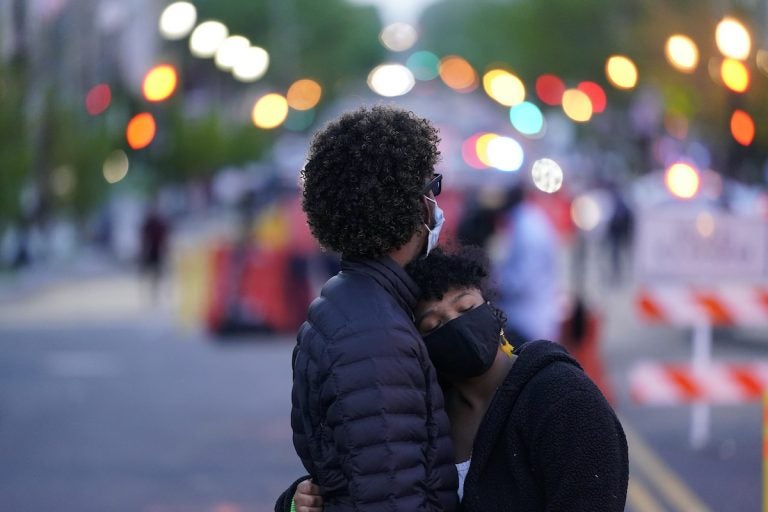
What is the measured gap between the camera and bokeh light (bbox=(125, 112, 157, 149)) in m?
16.5

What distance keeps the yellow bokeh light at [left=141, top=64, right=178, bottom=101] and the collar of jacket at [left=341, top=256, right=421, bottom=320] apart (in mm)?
13382

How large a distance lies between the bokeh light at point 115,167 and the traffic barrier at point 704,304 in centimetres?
2928

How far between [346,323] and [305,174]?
1.31ft

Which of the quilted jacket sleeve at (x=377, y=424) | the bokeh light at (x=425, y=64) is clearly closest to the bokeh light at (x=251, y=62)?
the quilted jacket sleeve at (x=377, y=424)

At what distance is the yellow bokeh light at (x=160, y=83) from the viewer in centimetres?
1631

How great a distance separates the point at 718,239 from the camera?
1152cm

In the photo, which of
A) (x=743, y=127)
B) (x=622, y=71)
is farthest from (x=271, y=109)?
(x=743, y=127)

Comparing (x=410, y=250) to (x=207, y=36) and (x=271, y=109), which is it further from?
(x=271, y=109)

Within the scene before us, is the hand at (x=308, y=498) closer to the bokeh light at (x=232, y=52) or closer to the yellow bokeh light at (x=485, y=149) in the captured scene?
the bokeh light at (x=232, y=52)

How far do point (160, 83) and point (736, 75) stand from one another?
23.1 ft

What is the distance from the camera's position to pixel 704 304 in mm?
11422

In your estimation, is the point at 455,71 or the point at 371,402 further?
the point at 455,71

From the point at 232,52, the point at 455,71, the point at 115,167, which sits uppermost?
the point at 455,71

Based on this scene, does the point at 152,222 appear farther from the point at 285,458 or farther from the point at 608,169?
the point at 608,169
